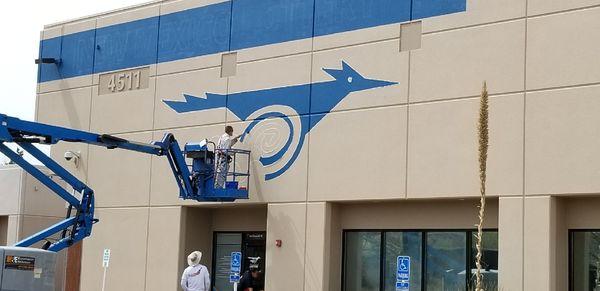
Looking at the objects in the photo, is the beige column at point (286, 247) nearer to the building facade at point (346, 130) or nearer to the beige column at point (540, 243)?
the building facade at point (346, 130)

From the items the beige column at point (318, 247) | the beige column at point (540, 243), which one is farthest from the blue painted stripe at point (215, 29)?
the beige column at point (540, 243)

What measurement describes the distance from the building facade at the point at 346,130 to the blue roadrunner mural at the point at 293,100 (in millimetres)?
48

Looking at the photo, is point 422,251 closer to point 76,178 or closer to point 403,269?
point 403,269

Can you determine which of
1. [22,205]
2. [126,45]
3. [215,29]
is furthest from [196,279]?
[22,205]

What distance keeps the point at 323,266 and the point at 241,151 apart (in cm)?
374

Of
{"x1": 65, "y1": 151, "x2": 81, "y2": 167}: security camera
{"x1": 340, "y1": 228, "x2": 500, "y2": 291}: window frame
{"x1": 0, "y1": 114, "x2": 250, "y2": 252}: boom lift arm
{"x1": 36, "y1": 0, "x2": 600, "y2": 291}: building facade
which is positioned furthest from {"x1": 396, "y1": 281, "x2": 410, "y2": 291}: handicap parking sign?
{"x1": 65, "y1": 151, "x2": 81, "y2": 167}: security camera

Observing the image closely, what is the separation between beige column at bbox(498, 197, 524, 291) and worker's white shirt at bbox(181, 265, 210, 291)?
233 inches

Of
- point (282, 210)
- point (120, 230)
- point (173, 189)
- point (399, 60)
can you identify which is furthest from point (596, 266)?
point (120, 230)

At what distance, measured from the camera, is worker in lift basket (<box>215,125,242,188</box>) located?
78.7ft

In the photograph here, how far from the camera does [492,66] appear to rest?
65.4 feet

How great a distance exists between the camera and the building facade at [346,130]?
62.2 feet

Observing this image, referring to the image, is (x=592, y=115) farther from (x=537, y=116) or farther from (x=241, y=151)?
(x=241, y=151)

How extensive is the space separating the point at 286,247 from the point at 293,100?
3551 millimetres

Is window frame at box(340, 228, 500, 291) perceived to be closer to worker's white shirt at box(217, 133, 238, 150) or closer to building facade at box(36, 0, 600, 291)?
building facade at box(36, 0, 600, 291)
